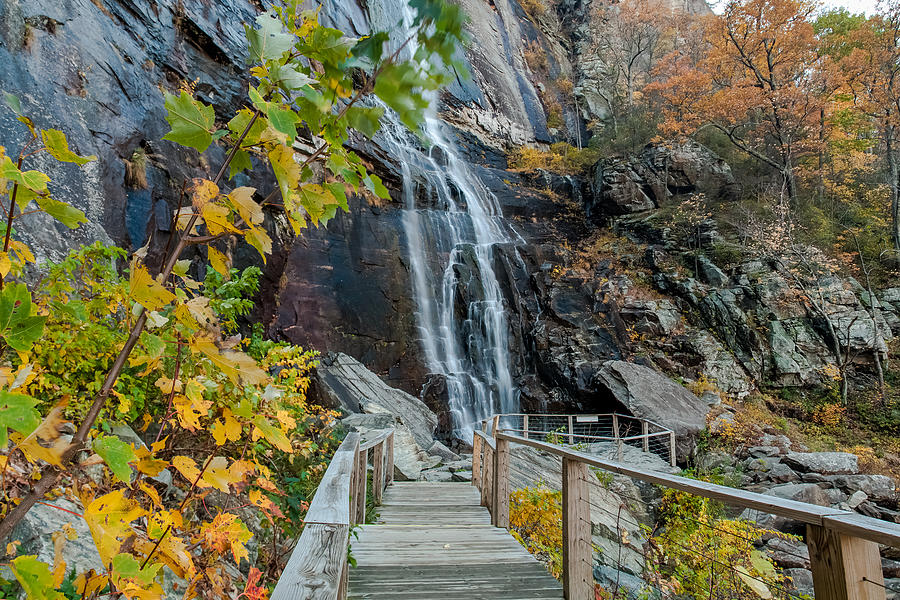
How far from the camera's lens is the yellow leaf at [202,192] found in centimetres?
66

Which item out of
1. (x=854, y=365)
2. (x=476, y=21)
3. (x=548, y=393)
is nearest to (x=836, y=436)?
(x=854, y=365)

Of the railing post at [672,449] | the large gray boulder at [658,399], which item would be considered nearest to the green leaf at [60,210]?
the railing post at [672,449]

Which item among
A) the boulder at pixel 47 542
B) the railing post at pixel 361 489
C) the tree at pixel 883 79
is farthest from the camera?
the tree at pixel 883 79

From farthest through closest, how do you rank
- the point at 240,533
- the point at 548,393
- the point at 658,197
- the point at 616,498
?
the point at 658,197 < the point at 548,393 < the point at 616,498 < the point at 240,533

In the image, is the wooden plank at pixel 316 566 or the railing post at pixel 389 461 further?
the railing post at pixel 389 461

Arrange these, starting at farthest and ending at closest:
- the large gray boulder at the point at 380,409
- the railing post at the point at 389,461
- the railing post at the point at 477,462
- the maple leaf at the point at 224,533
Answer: the large gray boulder at the point at 380,409 → the railing post at the point at 389,461 → the railing post at the point at 477,462 → the maple leaf at the point at 224,533

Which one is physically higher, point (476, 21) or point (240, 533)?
point (476, 21)

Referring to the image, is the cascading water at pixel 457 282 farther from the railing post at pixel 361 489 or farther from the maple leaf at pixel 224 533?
the maple leaf at pixel 224 533

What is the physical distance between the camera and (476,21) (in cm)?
2316

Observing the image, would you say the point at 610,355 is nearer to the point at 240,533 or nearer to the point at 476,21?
the point at 240,533

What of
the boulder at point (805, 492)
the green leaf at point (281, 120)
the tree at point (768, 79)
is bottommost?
the boulder at point (805, 492)

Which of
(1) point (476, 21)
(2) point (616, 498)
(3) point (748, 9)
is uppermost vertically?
(1) point (476, 21)

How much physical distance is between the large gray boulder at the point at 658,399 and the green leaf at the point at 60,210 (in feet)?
39.7

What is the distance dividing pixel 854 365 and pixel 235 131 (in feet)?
59.8
